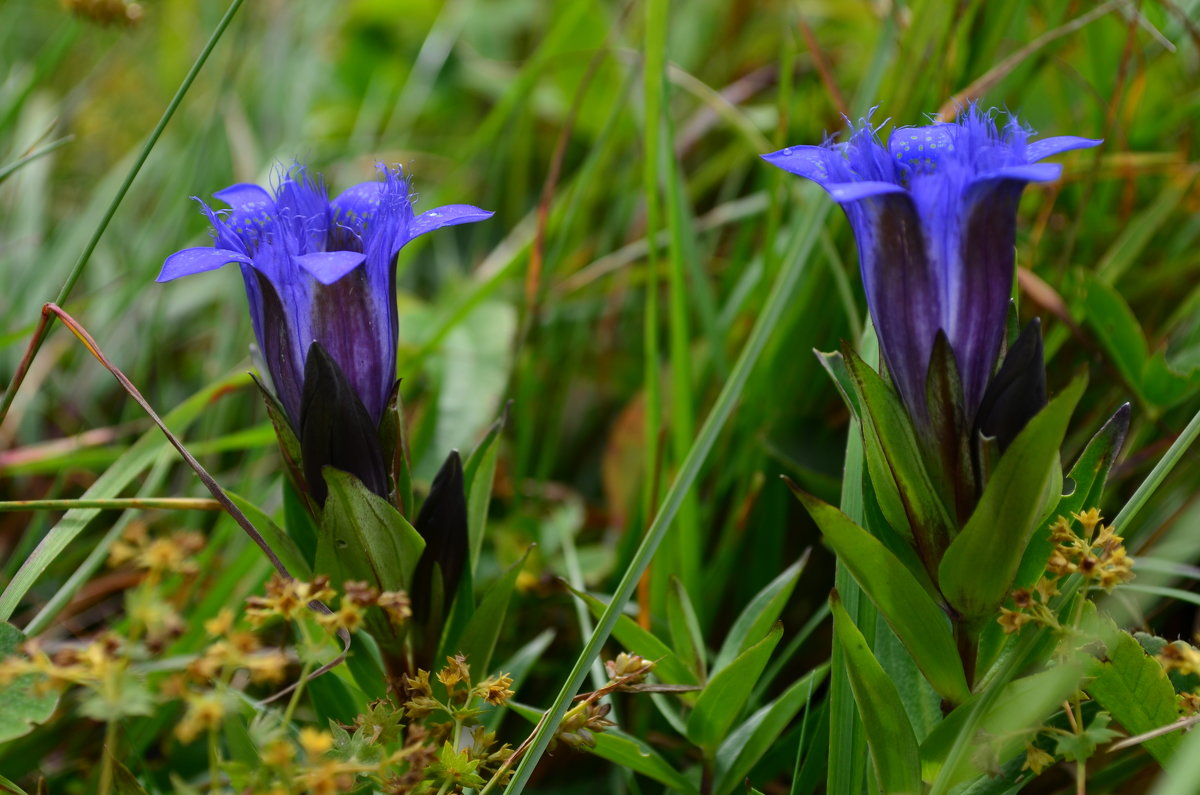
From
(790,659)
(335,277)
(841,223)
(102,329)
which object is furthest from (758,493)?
(102,329)

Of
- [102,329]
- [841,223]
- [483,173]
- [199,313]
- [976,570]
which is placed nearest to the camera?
[976,570]

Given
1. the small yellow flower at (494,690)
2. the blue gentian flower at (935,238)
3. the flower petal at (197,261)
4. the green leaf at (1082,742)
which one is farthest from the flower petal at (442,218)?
the green leaf at (1082,742)

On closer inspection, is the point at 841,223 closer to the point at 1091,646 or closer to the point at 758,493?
the point at 758,493

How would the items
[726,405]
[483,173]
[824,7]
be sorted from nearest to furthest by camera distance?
[726,405]
[483,173]
[824,7]

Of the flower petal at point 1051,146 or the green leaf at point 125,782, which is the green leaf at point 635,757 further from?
the flower petal at point 1051,146

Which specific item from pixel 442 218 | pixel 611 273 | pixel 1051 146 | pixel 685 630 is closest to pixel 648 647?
pixel 685 630

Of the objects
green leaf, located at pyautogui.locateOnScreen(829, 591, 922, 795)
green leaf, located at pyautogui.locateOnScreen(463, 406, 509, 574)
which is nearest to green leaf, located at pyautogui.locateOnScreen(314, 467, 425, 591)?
green leaf, located at pyautogui.locateOnScreen(463, 406, 509, 574)

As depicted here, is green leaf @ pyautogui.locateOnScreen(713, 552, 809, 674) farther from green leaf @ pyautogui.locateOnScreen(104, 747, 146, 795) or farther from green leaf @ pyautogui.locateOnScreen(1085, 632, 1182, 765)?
green leaf @ pyautogui.locateOnScreen(104, 747, 146, 795)

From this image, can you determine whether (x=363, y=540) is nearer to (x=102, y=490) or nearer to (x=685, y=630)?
(x=685, y=630)
